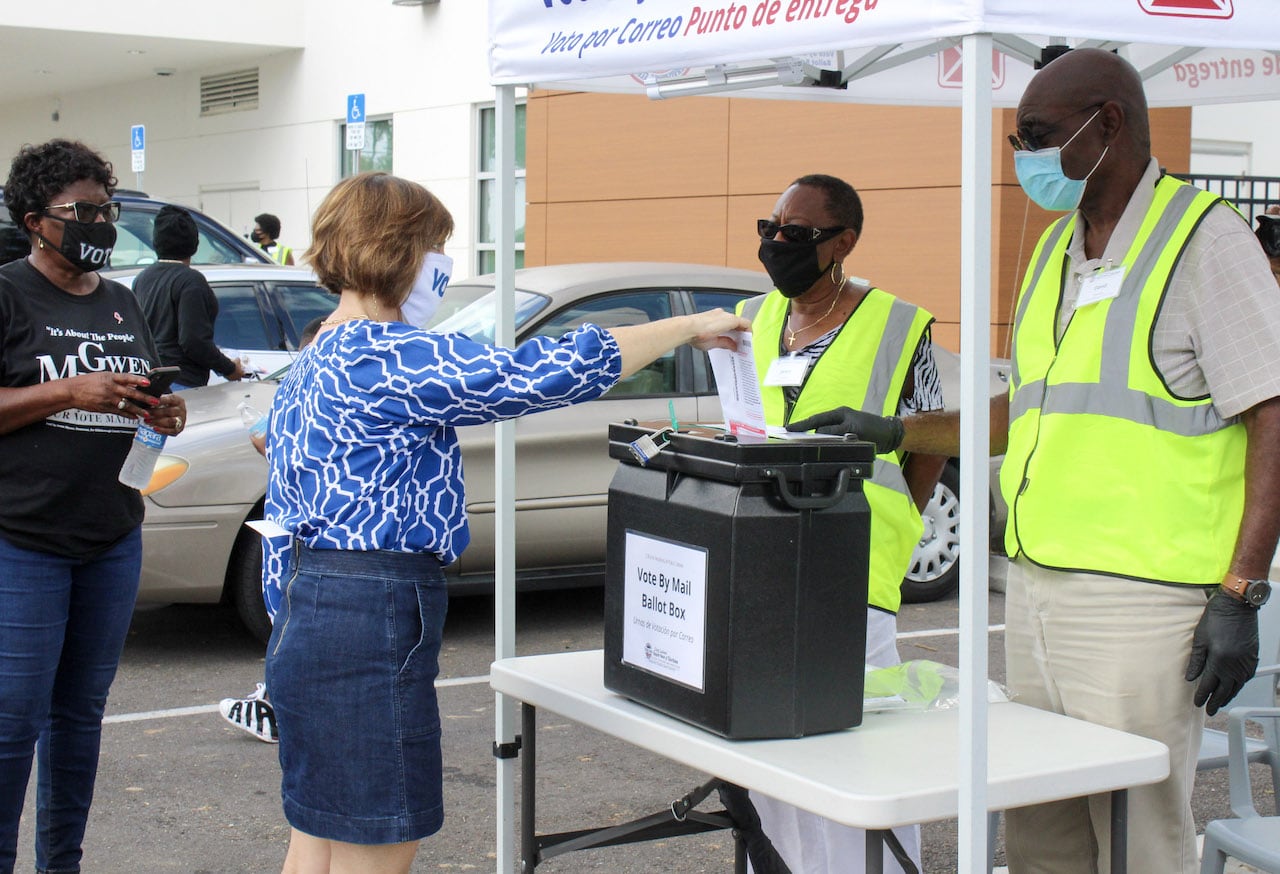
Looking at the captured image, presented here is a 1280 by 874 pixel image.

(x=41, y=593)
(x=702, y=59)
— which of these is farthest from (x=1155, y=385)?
(x=41, y=593)

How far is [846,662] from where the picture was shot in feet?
8.29

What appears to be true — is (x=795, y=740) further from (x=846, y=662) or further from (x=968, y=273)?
(x=968, y=273)

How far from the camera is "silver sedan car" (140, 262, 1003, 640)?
6219 mm

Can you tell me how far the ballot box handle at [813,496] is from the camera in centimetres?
243

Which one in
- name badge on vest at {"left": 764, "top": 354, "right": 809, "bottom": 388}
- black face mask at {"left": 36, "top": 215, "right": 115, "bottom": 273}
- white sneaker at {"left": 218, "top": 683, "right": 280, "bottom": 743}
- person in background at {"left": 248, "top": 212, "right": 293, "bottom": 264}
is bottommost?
white sneaker at {"left": 218, "top": 683, "right": 280, "bottom": 743}

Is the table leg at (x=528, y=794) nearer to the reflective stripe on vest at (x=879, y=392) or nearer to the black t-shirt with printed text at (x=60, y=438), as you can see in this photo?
the reflective stripe on vest at (x=879, y=392)

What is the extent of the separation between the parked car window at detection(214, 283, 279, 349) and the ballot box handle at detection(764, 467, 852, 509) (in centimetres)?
637

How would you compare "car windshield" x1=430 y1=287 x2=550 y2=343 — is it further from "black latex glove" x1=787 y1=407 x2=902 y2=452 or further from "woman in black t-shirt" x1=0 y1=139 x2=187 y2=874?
"black latex glove" x1=787 y1=407 x2=902 y2=452

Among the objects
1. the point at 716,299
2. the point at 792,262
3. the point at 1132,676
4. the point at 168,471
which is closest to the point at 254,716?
the point at 168,471

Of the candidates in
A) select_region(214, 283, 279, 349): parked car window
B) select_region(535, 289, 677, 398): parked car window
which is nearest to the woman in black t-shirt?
select_region(535, 289, 677, 398): parked car window

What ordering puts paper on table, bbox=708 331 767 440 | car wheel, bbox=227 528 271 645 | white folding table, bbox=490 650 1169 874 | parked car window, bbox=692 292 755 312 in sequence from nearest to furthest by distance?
white folding table, bbox=490 650 1169 874 → paper on table, bbox=708 331 767 440 → car wheel, bbox=227 528 271 645 → parked car window, bbox=692 292 755 312

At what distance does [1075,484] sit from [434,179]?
16420 millimetres

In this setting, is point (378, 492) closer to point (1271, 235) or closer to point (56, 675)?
point (56, 675)

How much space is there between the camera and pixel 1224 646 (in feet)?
8.46
